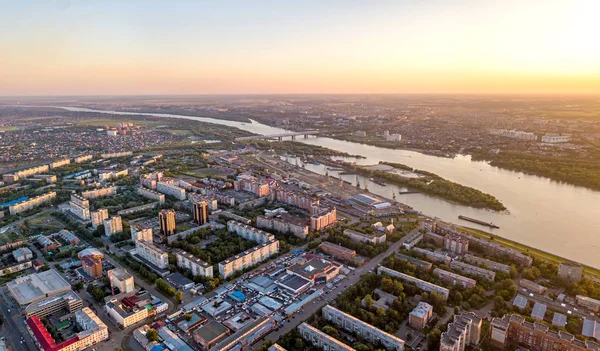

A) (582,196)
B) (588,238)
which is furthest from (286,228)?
(582,196)

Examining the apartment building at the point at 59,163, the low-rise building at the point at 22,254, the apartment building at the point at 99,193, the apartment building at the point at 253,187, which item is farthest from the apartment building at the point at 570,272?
the apartment building at the point at 59,163

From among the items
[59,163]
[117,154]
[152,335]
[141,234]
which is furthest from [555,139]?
[59,163]

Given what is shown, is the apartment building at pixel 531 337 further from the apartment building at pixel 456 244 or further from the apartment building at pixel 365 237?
the apartment building at pixel 365 237

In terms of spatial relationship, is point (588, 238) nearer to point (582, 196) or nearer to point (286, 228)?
point (582, 196)

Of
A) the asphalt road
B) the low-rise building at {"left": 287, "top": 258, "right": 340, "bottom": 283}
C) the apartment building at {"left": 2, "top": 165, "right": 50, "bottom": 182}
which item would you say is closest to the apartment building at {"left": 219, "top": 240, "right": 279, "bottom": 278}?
the low-rise building at {"left": 287, "top": 258, "right": 340, "bottom": 283}

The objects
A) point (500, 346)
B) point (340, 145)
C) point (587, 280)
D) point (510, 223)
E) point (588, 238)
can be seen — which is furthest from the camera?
point (340, 145)
